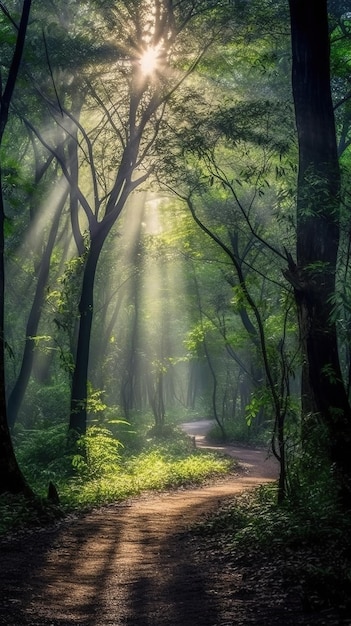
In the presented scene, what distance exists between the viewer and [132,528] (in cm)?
1173

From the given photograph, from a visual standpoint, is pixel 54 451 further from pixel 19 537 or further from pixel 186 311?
pixel 186 311

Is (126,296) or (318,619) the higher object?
(126,296)

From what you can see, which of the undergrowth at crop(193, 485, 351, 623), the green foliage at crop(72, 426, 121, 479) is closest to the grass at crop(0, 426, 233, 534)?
the green foliage at crop(72, 426, 121, 479)

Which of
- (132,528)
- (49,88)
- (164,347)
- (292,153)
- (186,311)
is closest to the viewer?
(132,528)

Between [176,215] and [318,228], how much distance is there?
2137cm

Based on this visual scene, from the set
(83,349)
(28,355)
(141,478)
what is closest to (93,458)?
(141,478)

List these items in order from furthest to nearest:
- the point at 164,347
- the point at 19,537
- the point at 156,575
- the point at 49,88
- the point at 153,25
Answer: the point at 164,347 → the point at 49,88 → the point at 153,25 → the point at 19,537 → the point at 156,575

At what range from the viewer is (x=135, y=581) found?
7812mm

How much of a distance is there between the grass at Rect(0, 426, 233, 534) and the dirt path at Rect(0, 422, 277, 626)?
0.72 meters

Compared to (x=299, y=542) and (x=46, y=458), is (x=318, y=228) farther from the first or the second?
(x=46, y=458)

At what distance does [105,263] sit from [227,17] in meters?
18.2

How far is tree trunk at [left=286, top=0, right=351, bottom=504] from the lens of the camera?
982 cm

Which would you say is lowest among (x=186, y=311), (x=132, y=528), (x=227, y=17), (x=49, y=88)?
(x=132, y=528)

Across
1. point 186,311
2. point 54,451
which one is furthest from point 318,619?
point 186,311
